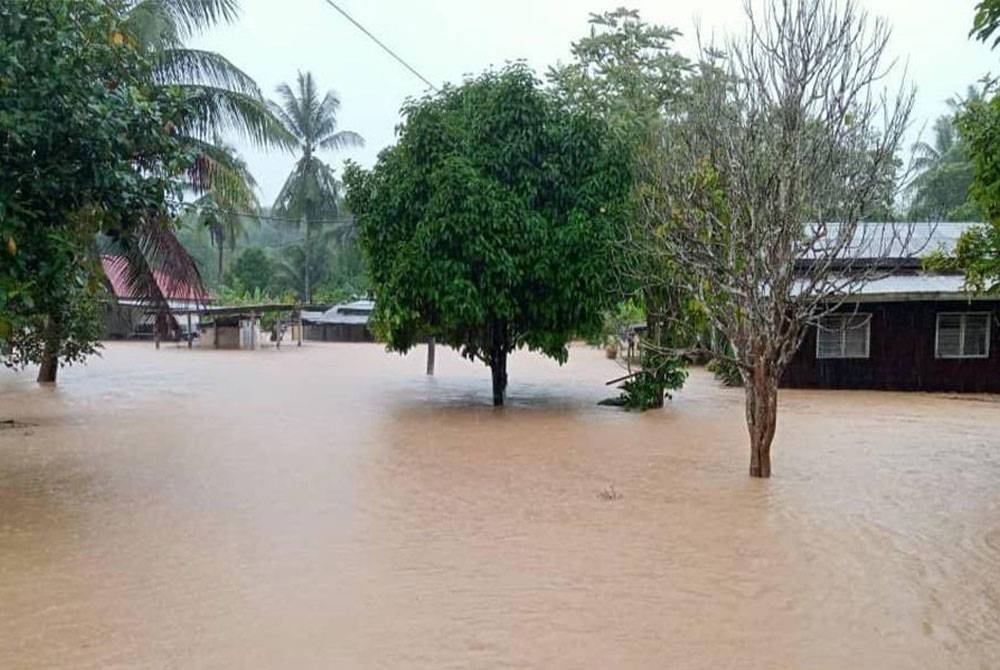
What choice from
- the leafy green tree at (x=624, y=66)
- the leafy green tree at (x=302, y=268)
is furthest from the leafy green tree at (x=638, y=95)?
the leafy green tree at (x=302, y=268)

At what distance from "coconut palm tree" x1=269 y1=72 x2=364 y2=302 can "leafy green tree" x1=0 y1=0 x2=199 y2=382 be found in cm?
3394

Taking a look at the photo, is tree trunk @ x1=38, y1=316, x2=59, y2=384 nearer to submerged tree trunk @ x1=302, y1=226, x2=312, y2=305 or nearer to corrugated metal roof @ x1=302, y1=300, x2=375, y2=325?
corrugated metal roof @ x1=302, y1=300, x2=375, y2=325

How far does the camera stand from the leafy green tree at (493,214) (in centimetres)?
1250

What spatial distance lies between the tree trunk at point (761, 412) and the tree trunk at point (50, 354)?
1095 cm

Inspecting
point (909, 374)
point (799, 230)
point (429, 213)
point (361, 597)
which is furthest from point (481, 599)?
point (909, 374)

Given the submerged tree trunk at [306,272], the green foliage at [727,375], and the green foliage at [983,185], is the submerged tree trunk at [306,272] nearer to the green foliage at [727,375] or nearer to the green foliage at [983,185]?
the green foliage at [727,375]

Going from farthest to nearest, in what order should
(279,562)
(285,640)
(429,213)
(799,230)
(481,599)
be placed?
(429,213)
(799,230)
(279,562)
(481,599)
(285,640)

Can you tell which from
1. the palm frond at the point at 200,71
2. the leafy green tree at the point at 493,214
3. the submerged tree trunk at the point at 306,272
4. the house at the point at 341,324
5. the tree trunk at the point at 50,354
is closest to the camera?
the leafy green tree at the point at 493,214

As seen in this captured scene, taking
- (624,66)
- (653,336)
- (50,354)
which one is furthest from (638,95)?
(50,354)

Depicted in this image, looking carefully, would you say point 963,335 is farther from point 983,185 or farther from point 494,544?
point 494,544

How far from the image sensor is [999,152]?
6.81 meters

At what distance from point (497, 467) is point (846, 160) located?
514cm

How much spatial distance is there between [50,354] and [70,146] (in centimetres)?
1207

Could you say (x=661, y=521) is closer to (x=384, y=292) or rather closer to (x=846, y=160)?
(x=846, y=160)
